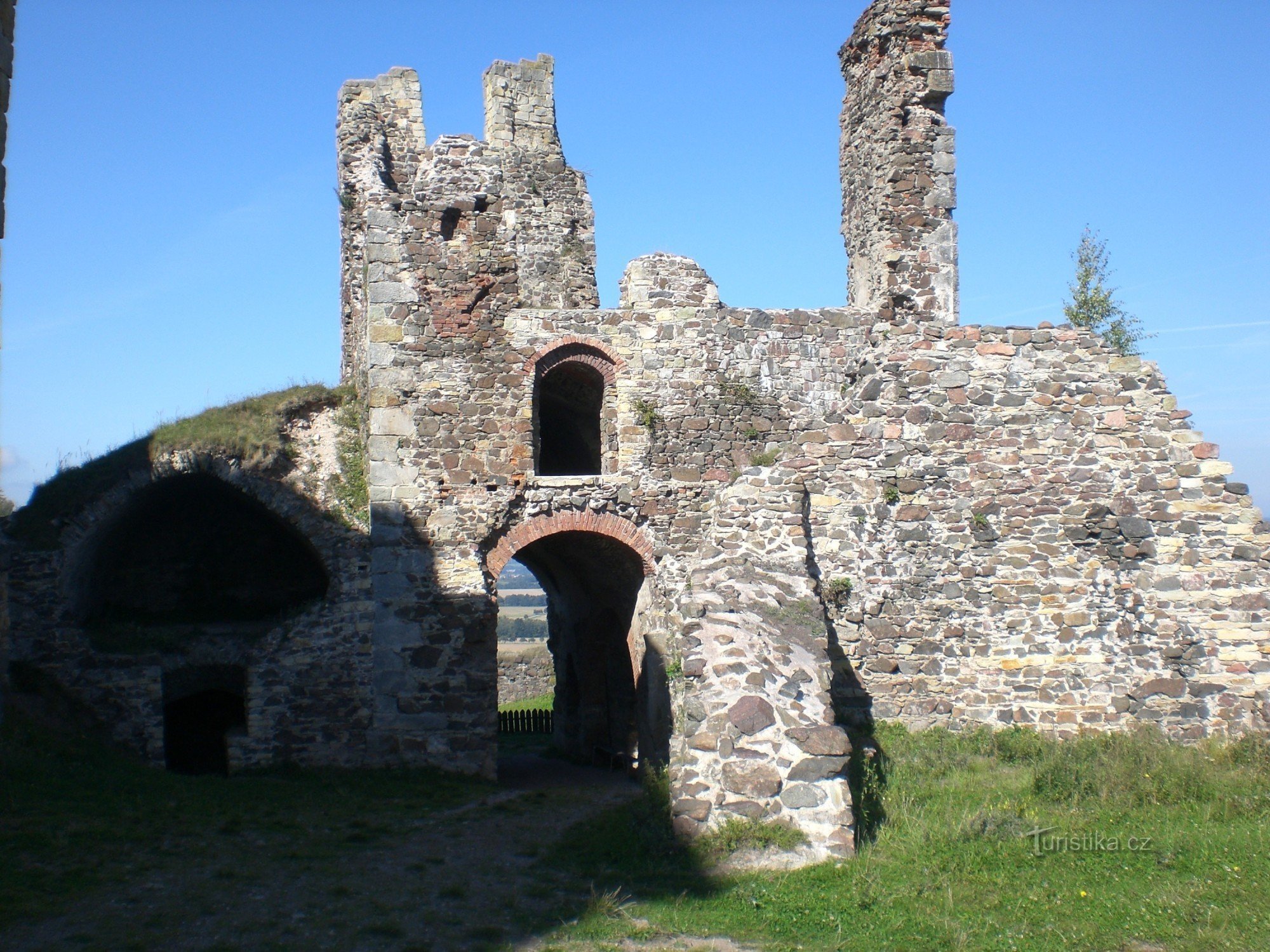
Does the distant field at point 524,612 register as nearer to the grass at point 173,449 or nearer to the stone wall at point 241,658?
the grass at point 173,449

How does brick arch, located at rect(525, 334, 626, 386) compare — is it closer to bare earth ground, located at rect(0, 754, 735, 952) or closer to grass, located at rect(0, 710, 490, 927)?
grass, located at rect(0, 710, 490, 927)

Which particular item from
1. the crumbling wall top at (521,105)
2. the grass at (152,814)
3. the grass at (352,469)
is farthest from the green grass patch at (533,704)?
the crumbling wall top at (521,105)

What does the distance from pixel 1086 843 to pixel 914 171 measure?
8.20 meters

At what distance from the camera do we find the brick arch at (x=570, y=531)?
1223 centimetres

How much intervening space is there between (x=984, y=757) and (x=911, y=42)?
27.6 ft

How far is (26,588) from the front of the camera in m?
11.9

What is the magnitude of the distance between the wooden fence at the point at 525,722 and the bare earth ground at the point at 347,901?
1012 cm

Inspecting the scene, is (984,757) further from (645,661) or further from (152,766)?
(152,766)

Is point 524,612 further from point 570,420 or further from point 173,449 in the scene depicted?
point 173,449

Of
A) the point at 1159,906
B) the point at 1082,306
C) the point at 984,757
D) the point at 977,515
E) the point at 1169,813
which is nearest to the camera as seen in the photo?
the point at 1159,906

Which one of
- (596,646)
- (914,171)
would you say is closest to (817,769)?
(596,646)

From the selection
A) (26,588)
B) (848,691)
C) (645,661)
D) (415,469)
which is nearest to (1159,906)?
(848,691)

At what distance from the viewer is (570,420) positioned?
15320 mm

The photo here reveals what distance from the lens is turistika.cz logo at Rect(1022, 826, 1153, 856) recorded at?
7918 mm
